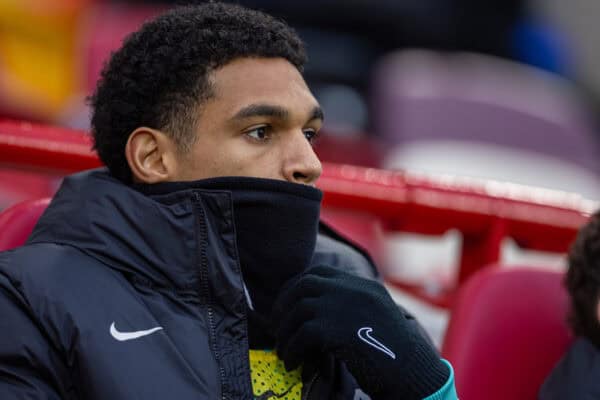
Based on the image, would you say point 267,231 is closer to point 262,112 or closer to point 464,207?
point 262,112

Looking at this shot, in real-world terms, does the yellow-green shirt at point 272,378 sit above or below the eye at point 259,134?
below

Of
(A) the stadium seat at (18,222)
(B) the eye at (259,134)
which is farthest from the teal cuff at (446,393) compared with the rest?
(A) the stadium seat at (18,222)

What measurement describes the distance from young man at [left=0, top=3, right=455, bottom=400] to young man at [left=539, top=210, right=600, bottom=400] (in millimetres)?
290

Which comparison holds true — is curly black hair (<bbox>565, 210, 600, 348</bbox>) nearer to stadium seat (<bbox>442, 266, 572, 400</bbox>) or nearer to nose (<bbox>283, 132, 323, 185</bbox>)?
stadium seat (<bbox>442, 266, 572, 400</bbox>)

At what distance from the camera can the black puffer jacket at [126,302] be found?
992 millimetres

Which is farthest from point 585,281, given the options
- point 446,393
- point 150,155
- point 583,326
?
point 150,155

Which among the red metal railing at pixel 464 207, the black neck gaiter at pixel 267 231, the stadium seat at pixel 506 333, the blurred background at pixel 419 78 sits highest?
the black neck gaiter at pixel 267 231

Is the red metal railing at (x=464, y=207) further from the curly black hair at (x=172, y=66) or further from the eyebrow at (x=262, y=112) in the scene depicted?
the eyebrow at (x=262, y=112)

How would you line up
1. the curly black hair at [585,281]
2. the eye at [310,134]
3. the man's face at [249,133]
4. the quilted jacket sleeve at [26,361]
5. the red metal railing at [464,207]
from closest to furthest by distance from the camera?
the quilted jacket sleeve at [26,361], the man's face at [249,133], the eye at [310,134], the curly black hair at [585,281], the red metal railing at [464,207]

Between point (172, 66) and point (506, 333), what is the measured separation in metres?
0.68

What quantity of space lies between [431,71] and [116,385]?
4953 millimetres

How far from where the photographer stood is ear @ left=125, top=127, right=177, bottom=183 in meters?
1.22

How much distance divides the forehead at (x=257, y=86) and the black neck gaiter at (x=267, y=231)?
0.38ft

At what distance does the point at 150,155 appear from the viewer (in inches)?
48.8
